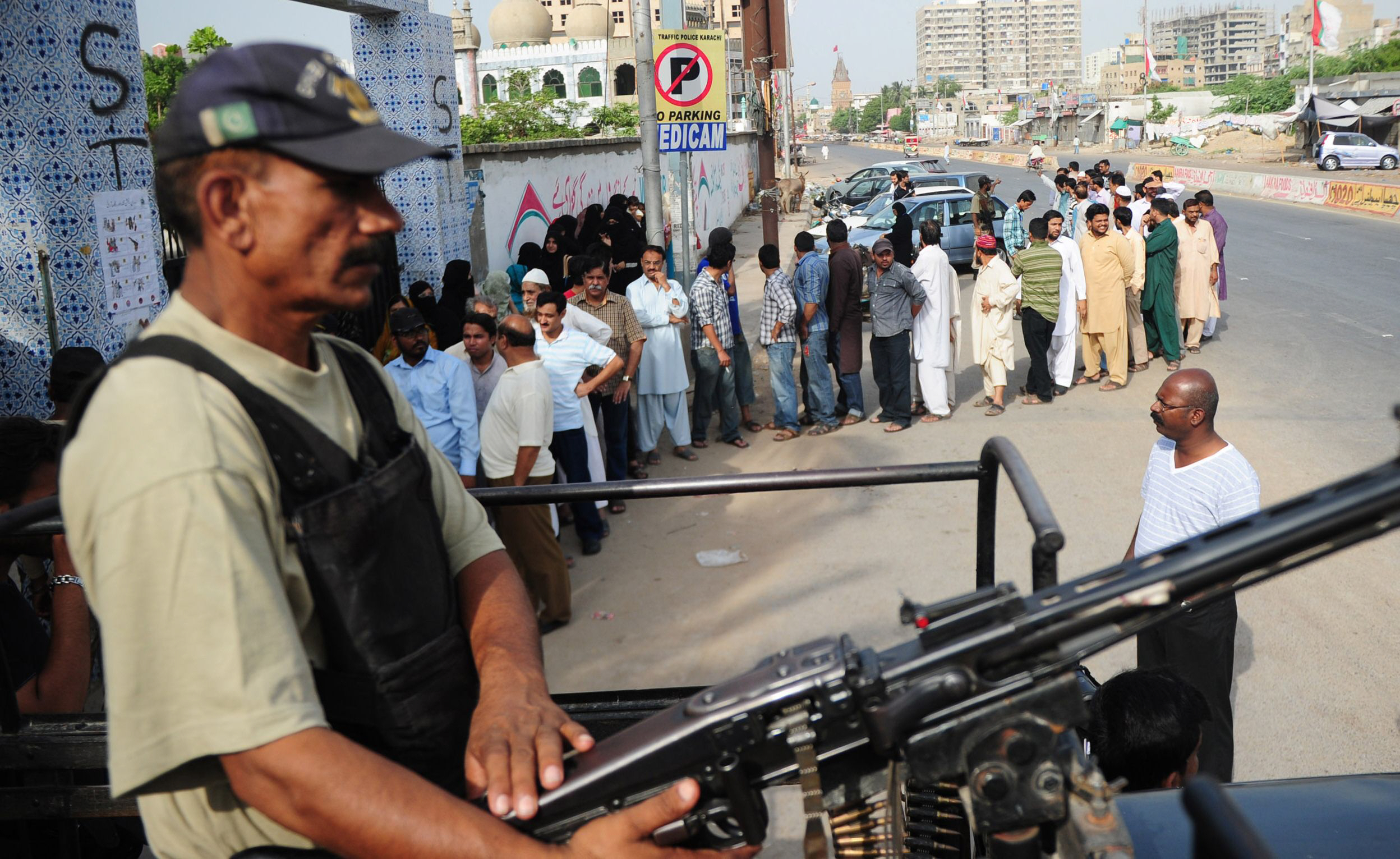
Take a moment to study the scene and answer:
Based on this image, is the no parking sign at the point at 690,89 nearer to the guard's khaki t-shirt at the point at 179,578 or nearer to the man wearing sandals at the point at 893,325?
the man wearing sandals at the point at 893,325

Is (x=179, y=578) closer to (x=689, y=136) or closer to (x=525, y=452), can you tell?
(x=525, y=452)

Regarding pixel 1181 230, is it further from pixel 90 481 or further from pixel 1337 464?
pixel 90 481

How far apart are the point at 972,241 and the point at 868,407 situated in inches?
379

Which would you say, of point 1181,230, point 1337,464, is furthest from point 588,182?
point 1337,464

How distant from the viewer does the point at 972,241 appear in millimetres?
19438

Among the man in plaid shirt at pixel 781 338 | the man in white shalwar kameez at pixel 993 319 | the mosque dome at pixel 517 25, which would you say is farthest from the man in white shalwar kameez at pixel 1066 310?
the mosque dome at pixel 517 25

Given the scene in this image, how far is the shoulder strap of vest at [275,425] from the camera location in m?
1.29

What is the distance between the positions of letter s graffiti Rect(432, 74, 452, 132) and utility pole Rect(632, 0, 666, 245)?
1.85 meters

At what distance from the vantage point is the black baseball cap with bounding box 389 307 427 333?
6.09 meters

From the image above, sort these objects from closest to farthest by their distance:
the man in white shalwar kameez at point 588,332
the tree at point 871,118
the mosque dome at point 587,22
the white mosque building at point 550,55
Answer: the man in white shalwar kameez at point 588,332, the white mosque building at point 550,55, the mosque dome at point 587,22, the tree at point 871,118

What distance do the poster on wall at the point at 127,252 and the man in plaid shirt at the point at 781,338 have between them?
5.19 meters

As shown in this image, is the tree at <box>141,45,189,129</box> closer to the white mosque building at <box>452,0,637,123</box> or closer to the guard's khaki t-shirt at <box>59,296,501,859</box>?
the white mosque building at <box>452,0,637,123</box>

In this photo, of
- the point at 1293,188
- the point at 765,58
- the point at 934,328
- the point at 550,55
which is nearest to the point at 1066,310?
the point at 934,328

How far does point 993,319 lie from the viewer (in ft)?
33.3
